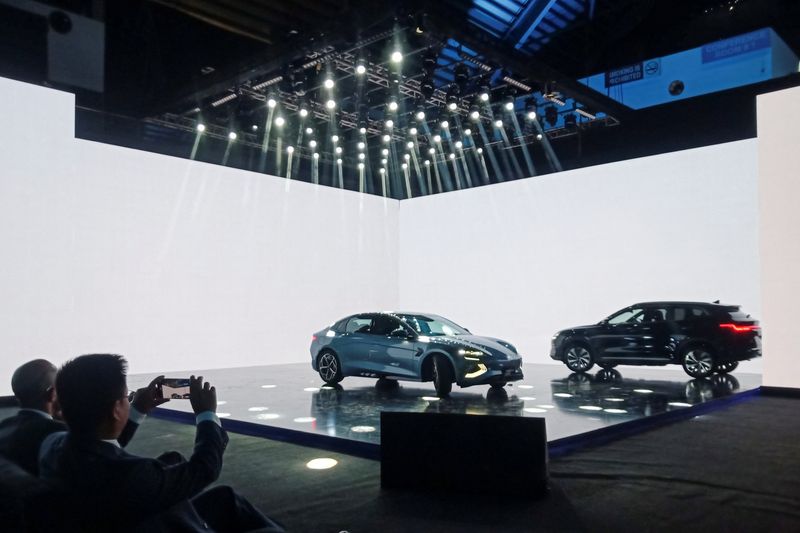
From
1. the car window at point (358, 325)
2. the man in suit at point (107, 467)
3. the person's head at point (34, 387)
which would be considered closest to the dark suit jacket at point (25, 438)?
the person's head at point (34, 387)

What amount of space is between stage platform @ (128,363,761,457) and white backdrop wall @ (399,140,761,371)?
1850 mm

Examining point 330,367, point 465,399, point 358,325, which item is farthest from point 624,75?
point 330,367

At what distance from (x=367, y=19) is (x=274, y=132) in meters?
5.29

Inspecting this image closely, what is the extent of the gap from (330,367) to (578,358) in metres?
4.54

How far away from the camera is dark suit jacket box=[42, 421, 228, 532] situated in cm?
155

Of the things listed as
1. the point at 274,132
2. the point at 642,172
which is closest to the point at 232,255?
the point at 274,132

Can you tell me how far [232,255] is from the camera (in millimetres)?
11781

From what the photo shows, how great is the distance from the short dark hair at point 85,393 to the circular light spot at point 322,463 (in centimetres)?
292

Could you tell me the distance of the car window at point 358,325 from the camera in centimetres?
868

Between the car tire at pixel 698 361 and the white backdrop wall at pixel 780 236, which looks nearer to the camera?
the white backdrop wall at pixel 780 236

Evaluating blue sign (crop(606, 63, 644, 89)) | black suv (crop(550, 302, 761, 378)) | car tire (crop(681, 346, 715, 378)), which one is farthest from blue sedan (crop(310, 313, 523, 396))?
blue sign (crop(606, 63, 644, 89))

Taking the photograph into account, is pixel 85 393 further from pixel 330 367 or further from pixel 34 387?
pixel 330 367

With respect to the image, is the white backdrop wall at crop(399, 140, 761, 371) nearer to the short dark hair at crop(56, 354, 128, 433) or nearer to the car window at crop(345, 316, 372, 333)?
the car window at crop(345, 316, 372, 333)

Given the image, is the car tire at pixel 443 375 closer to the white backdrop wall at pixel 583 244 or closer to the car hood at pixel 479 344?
the car hood at pixel 479 344
